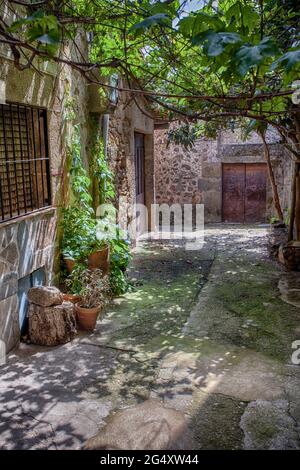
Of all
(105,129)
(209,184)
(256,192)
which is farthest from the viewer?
(209,184)

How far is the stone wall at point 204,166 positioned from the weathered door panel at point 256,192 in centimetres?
20

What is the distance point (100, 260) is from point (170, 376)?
81.2 inches

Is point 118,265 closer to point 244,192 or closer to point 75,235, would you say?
point 75,235

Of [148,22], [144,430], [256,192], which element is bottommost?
[144,430]

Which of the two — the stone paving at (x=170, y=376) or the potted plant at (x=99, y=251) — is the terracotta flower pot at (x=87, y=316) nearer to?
the stone paving at (x=170, y=376)

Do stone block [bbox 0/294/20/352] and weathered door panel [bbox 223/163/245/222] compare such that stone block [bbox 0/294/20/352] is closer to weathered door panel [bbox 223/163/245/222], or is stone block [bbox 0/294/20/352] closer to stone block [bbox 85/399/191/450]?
stone block [bbox 85/399/191/450]

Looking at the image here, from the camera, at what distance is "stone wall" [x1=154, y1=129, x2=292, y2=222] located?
12.2 meters

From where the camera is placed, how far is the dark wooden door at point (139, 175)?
31.3ft

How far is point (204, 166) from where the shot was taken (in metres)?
12.7

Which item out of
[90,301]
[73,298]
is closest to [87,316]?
[90,301]

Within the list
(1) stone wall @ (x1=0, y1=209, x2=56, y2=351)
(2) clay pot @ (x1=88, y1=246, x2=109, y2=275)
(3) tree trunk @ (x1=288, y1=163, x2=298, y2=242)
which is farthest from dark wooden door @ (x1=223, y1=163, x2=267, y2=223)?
(1) stone wall @ (x1=0, y1=209, x2=56, y2=351)

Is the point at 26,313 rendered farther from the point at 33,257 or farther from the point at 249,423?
the point at 249,423

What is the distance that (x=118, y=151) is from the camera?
7.70m
